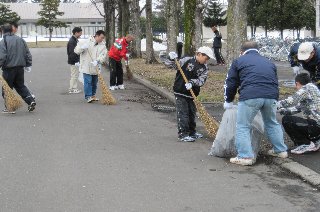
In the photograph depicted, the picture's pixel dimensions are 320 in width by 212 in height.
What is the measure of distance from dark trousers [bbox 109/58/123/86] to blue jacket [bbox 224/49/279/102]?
9.03 metres

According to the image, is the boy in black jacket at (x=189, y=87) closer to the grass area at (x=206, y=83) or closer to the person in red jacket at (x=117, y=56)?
the grass area at (x=206, y=83)

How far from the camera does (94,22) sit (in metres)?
90.7

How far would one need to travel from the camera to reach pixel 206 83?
16.6 metres

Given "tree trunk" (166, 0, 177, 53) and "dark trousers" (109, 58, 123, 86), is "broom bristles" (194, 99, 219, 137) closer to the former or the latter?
"dark trousers" (109, 58, 123, 86)

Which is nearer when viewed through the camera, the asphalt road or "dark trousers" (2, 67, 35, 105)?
the asphalt road

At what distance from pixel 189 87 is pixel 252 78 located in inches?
65.7

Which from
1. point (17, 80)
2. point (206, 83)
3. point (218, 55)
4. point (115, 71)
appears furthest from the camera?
point (218, 55)

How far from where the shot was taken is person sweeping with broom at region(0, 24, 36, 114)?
470 inches

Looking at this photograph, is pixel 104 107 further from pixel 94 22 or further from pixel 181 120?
pixel 94 22

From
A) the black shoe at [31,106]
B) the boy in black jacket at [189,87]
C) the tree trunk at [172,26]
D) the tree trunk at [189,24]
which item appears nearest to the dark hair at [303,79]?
the boy in black jacket at [189,87]

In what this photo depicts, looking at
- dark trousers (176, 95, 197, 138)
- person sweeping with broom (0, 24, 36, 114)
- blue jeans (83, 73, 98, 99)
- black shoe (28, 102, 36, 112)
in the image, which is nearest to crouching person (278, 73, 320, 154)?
dark trousers (176, 95, 197, 138)

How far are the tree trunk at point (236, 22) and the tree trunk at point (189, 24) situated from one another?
15.5 ft

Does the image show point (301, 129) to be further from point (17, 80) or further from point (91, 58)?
point (91, 58)

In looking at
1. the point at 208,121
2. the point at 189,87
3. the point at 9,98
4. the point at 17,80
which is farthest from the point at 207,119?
the point at 17,80
